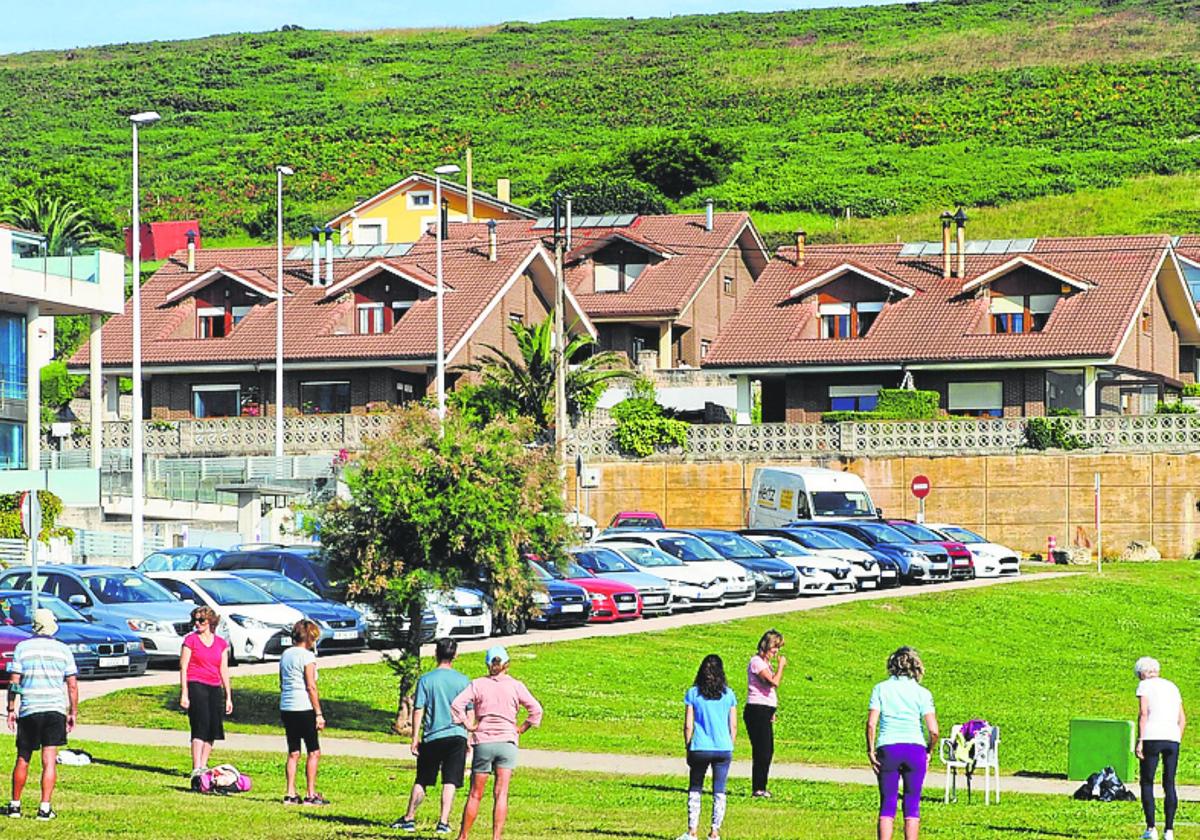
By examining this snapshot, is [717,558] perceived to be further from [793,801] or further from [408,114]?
[408,114]

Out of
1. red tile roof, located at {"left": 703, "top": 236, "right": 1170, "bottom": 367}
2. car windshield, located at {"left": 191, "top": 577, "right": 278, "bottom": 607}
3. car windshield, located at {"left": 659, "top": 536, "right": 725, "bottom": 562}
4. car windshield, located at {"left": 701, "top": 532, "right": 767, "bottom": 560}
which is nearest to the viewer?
car windshield, located at {"left": 191, "top": 577, "right": 278, "bottom": 607}

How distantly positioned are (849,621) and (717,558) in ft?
12.6

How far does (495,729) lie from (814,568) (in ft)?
96.8

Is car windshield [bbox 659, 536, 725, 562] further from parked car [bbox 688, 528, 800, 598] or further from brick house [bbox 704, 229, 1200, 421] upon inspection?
brick house [bbox 704, 229, 1200, 421]

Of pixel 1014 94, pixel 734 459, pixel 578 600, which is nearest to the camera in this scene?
pixel 578 600

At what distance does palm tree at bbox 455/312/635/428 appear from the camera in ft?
207

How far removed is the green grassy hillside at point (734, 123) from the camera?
424 ft

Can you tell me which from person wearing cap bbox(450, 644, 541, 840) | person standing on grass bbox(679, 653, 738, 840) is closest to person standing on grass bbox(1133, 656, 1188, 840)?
person standing on grass bbox(679, 653, 738, 840)

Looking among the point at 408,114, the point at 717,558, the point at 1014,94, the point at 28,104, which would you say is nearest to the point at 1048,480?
the point at 717,558

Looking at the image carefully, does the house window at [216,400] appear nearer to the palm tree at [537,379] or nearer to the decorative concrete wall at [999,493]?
the palm tree at [537,379]

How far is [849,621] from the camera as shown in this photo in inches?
1593

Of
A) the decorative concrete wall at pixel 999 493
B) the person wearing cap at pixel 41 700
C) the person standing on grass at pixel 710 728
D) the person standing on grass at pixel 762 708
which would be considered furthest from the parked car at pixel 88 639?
the decorative concrete wall at pixel 999 493

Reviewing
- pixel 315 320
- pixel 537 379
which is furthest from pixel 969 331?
pixel 315 320

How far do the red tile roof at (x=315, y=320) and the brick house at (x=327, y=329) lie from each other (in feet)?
0.14
